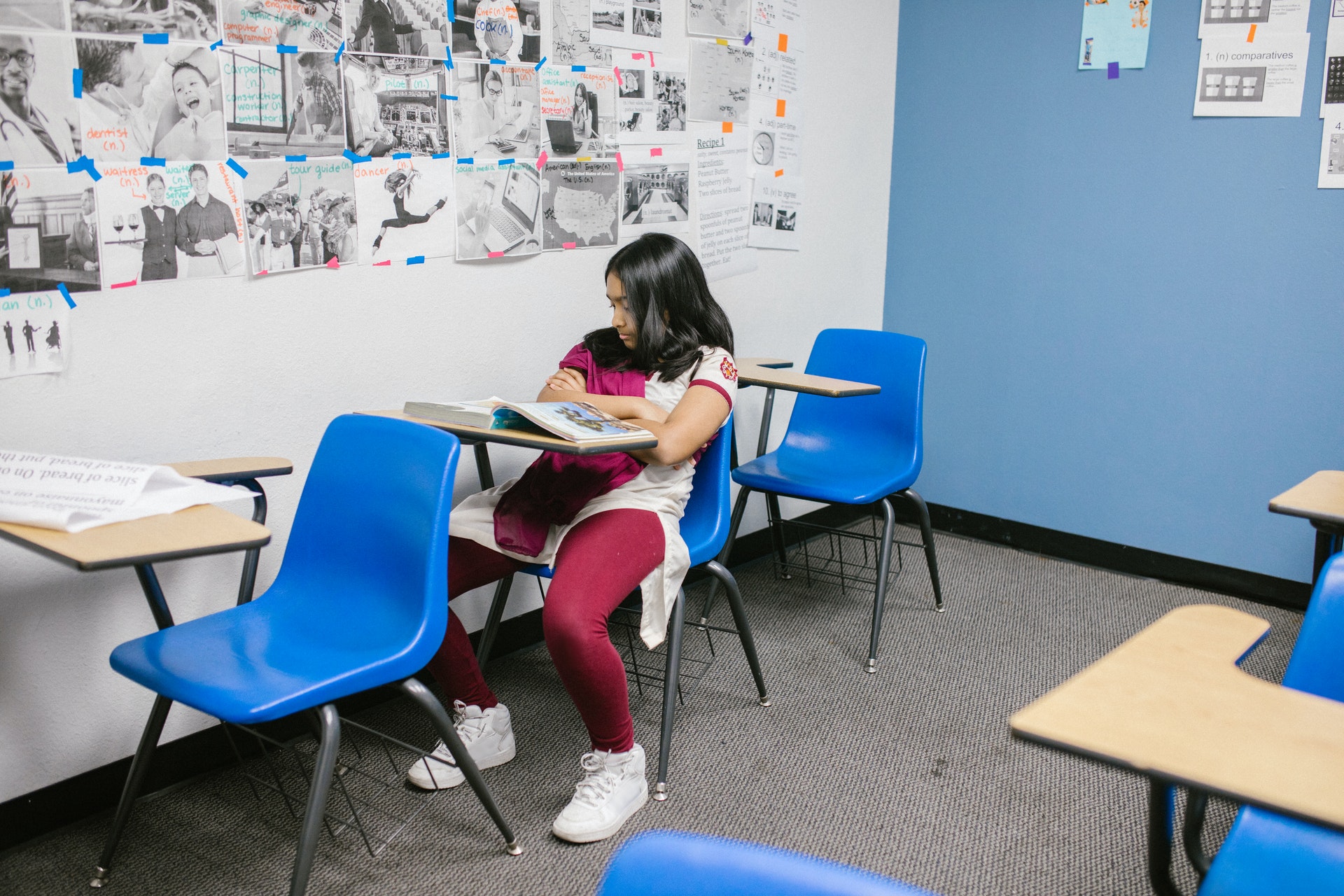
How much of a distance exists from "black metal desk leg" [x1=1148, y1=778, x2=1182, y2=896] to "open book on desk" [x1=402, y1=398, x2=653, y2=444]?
994 mm

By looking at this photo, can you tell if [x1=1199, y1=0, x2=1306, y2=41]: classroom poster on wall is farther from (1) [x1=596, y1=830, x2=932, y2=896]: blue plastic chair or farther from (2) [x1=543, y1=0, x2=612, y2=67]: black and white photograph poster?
(1) [x1=596, y1=830, x2=932, y2=896]: blue plastic chair

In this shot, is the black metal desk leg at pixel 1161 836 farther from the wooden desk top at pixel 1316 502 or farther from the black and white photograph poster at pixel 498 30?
the black and white photograph poster at pixel 498 30

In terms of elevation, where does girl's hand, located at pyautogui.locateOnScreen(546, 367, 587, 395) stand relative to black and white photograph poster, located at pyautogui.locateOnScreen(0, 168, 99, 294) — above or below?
below

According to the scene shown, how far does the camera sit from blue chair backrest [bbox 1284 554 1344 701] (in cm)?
118

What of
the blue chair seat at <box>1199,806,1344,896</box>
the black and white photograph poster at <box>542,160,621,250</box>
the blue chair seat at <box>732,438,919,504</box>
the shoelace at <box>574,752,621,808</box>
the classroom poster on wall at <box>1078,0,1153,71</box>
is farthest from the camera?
the classroom poster on wall at <box>1078,0,1153,71</box>

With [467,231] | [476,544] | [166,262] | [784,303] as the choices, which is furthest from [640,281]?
[784,303]

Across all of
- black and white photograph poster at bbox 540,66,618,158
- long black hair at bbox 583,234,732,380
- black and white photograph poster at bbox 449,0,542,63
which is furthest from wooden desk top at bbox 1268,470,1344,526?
black and white photograph poster at bbox 449,0,542,63

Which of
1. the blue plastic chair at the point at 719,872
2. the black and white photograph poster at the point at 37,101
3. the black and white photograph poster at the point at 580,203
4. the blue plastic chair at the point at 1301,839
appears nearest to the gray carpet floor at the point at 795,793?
the blue plastic chair at the point at 1301,839

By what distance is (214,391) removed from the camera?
6.72 ft

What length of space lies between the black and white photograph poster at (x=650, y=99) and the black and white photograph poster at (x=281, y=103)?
0.87m

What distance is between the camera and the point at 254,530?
4.57 ft

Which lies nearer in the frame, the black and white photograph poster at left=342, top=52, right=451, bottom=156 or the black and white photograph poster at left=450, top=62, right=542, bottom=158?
the black and white photograph poster at left=342, top=52, right=451, bottom=156

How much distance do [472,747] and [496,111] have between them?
149 cm

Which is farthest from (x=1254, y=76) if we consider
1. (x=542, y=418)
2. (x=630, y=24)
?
(x=542, y=418)
